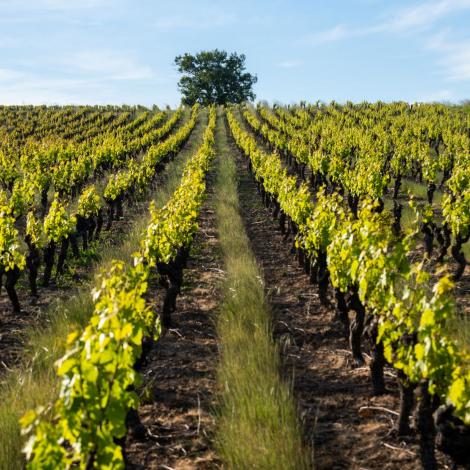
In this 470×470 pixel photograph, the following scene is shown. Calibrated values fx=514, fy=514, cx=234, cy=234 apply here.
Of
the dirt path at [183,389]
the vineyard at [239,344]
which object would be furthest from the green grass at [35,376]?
the dirt path at [183,389]

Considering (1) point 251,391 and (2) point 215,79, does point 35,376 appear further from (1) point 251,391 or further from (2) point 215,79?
(2) point 215,79

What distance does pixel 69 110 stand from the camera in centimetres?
5141

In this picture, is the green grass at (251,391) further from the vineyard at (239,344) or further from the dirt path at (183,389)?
the dirt path at (183,389)

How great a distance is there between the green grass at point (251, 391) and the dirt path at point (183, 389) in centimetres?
24

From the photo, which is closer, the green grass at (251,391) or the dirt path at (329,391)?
the green grass at (251,391)

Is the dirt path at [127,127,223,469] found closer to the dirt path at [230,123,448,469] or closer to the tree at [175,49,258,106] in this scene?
the dirt path at [230,123,448,469]

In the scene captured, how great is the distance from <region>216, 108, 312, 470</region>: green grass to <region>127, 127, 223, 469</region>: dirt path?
0.24 meters

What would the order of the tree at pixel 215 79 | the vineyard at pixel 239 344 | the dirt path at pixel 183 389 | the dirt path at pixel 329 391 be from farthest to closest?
the tree at pixel 215 79, the dirt path at pixel 183 389, the dirt path at pixel 329 391, the vineyard at pixel 239 344

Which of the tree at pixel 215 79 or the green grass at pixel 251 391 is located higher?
the tree at pixel 215 79

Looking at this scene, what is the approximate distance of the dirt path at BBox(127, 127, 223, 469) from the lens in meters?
4.81

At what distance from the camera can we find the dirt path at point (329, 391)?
4.68 metres

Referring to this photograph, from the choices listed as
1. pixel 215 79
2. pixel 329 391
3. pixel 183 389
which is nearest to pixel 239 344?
pixel 183 389

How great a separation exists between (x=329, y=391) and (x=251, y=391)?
3.78 ft

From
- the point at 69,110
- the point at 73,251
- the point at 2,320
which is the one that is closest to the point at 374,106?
the point at 69,110
